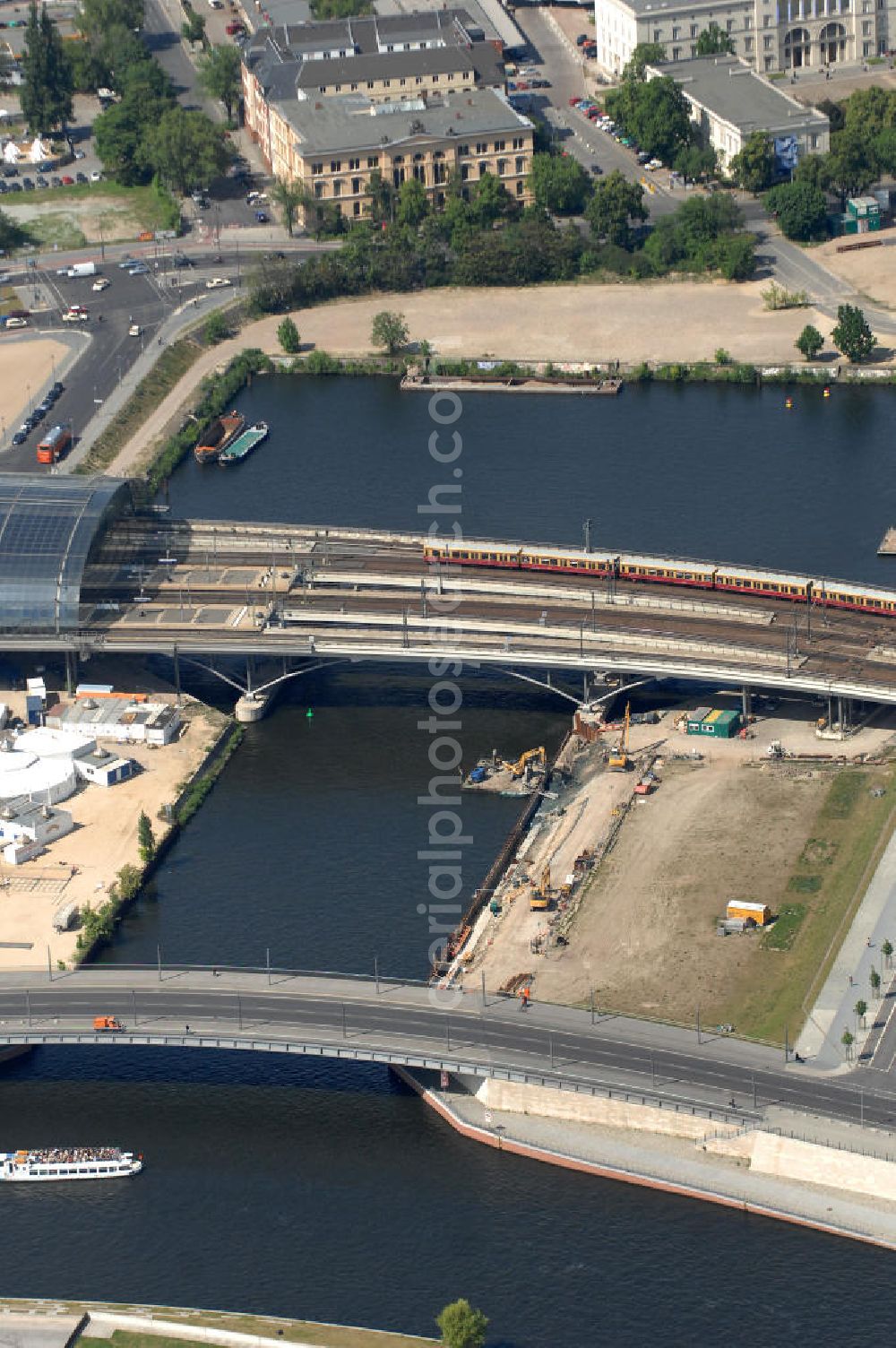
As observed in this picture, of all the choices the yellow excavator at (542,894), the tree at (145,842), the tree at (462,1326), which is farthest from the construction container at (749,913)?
the tree at (462,1326)

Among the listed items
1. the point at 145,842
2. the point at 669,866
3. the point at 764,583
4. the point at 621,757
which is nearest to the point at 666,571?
the point at 764,583

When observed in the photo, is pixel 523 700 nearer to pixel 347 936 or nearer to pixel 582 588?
pixel 582 588

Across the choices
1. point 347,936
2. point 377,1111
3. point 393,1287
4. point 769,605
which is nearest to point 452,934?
point 347,936

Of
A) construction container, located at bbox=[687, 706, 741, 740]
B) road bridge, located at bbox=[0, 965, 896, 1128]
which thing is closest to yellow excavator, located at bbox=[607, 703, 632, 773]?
construction container, located at bbox=[687, 706, 741, 740]

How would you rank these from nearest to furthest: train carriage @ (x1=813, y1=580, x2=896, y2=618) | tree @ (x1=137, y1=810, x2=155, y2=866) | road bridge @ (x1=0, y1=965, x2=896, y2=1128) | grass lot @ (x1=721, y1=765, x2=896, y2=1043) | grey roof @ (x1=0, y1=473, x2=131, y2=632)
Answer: road bridge @ (x1=0, y1=965, x2=896, y2=1128)
grass lot @ (x1=721, y1=765, x2=896, y2=1043)
tree @ (x1=137, y1=810, x2=155, y2=866)
train carriage @ (x1=813, y1=580, x2=896, y2=618)
grey roof @ (x1=0, y1=473, x2=131, y2=632)

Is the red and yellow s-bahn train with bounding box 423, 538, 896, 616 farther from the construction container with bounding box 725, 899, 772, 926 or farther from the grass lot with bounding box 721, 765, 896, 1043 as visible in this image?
the construction container with bounding box 725, 899, 772, 926
